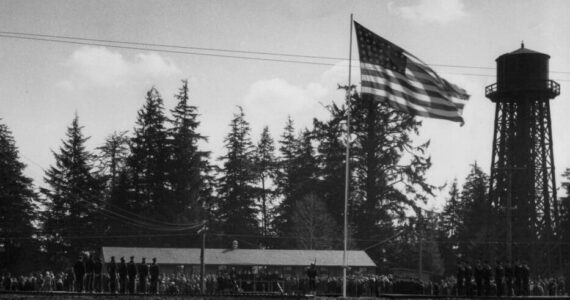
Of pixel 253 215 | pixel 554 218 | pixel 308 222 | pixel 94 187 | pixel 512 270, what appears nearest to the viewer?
pixel 512 270

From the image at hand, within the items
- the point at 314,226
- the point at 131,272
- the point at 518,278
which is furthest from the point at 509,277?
the point at 314,226

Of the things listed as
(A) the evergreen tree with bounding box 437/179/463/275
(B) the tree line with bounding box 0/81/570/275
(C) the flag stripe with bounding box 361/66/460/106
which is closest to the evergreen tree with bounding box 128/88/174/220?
(B) the tree line with bounding box 0/81/570/275

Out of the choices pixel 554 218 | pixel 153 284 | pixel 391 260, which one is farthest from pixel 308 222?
pixel 153 284

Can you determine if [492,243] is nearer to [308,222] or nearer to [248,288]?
[308,222]

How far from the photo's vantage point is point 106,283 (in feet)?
138

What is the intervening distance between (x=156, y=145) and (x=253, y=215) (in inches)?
573

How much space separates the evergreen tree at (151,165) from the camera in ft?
255

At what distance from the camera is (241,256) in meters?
58.2

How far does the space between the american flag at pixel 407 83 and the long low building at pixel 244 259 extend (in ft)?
92.2

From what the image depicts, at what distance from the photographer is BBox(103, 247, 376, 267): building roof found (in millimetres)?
55812

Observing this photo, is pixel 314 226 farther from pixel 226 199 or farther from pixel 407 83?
pixel 407 83

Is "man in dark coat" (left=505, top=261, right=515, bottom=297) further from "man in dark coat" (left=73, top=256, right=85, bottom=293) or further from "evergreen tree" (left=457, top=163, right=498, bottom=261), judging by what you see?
"evergreen tree" (left=457, top=163, right=498, bottom=261)

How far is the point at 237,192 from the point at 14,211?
2520 centimetres

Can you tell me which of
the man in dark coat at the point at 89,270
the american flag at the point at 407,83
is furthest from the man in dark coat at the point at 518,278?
the man in dark coat at the point at 89,270
